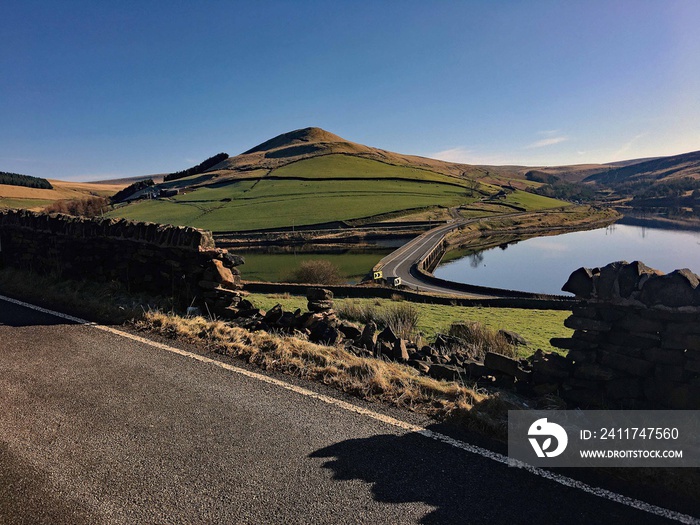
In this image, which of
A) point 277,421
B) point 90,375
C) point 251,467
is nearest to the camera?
point 251,467

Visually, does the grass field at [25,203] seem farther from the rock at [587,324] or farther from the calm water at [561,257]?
the rock at [587,324]

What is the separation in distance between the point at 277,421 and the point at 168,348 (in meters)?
3.43

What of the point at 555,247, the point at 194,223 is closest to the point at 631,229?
the point at 555,247

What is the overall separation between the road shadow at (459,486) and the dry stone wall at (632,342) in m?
2.30

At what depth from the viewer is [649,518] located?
3691 mm

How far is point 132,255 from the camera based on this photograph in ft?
37.5

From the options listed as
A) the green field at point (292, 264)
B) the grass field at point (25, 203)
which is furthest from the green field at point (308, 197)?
the grass field at point (25, 203)

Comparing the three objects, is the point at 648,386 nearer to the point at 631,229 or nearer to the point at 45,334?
the point at 45,334

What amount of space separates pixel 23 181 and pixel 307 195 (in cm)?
11652

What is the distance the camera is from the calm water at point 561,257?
6688cm

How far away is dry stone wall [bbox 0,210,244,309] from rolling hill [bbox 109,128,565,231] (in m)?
80.3

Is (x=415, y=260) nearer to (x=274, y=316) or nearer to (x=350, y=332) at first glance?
(x=350, y=332)

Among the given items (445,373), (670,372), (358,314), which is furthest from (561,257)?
(670,372)

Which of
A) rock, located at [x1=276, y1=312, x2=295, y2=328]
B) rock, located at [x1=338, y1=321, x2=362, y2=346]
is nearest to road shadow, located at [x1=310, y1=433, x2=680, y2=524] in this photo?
rock, located at [x1=338, y1=321, x2=362, y2=346]
